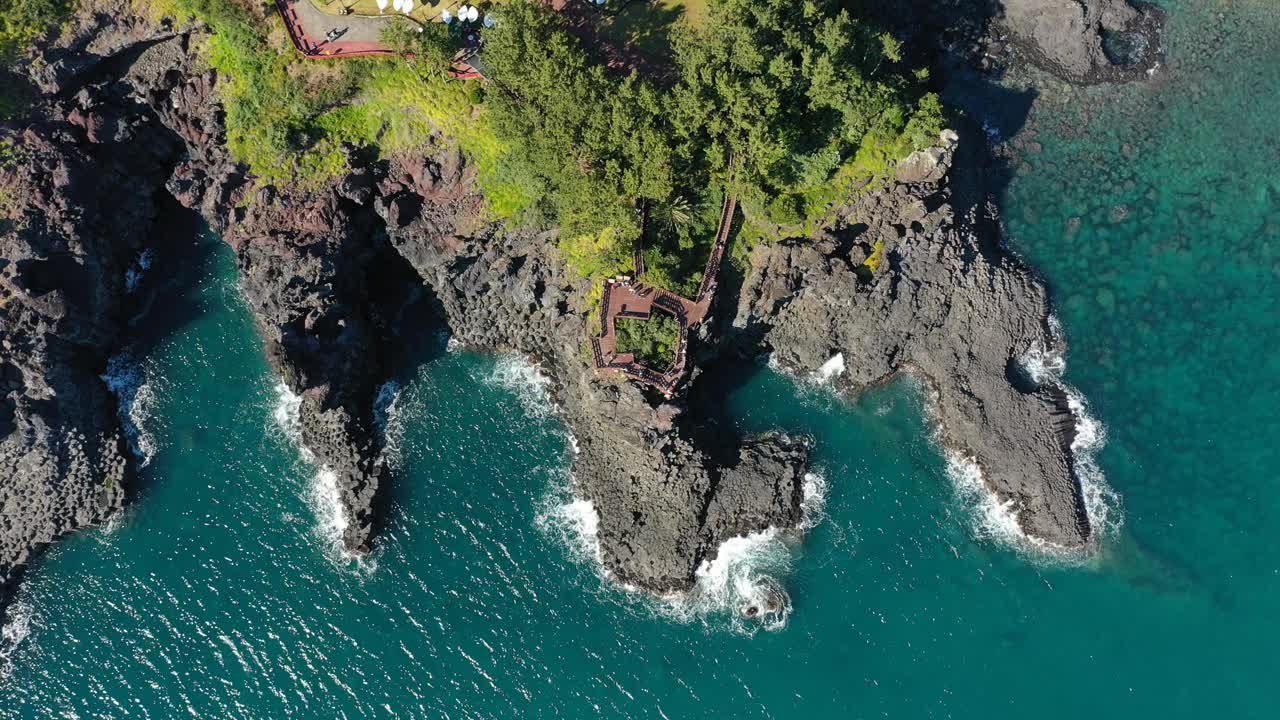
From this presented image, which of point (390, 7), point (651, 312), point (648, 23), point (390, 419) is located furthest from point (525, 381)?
point (390, 7)

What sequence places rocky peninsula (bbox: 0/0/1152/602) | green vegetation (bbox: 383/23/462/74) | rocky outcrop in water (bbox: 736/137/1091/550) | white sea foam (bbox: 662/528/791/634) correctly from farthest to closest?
rocky outcrop in water (bbox: 736/137/1091/550) → rocky peninsula (bbox: 0/0/1152/602) → white sea foam (bbox: 662/528/791/634) → green vegetation (bbox: 383/23/462/74)

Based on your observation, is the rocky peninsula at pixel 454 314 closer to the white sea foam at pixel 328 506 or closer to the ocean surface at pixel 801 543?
the white sea foam at pixel 328 506

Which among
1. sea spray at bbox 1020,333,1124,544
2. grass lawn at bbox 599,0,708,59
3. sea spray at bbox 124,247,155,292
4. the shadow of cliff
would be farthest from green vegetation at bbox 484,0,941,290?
sea spray at bbox 124,247,155,292

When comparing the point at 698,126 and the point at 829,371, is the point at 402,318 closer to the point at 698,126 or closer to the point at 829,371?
the point at 698,126

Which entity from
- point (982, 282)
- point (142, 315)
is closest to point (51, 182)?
point (142, 315)

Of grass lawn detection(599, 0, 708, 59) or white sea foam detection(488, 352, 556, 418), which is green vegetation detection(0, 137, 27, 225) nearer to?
white sea foam detection(488, 352, 556, 418)

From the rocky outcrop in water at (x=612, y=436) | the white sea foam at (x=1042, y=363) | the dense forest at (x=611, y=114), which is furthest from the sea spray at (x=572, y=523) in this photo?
the white sea foam at (x=1042, y=363)
